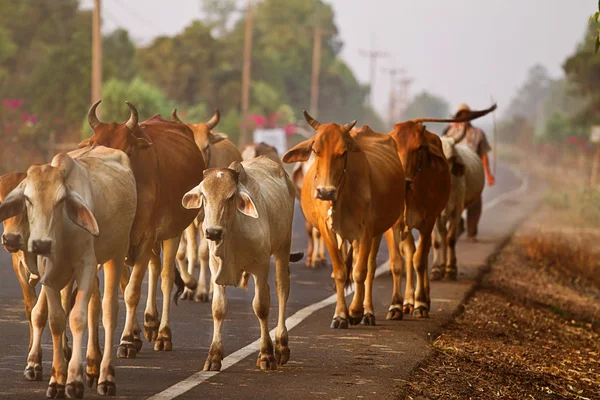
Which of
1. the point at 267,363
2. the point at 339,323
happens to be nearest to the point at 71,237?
the point at 267,363

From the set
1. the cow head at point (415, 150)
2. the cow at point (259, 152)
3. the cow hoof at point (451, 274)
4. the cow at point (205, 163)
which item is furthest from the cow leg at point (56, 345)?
the cow at point (259, 152)

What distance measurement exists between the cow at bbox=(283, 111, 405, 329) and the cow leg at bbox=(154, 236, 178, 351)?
55.7 inches

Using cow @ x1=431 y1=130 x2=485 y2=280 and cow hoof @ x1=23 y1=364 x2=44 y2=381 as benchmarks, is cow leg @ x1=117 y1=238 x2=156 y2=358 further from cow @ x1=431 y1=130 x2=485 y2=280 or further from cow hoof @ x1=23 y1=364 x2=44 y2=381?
cow @ x1=431 y1=130 x2=485 y2=280

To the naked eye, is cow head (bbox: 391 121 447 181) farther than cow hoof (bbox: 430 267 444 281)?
No

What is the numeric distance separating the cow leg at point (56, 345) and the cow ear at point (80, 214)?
540 millimetres

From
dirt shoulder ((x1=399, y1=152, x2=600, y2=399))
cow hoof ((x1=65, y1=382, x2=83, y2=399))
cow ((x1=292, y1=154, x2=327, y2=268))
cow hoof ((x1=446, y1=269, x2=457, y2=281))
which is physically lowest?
dirt shoulder ((x1=399, y1=152, x2=600, y2=399))

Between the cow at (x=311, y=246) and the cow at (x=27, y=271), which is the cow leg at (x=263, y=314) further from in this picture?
the cow at (x=311, y=246)

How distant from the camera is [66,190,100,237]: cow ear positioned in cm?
881

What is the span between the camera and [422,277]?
1420 centimetres

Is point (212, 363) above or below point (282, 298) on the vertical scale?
below

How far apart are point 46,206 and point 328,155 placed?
4418 millimetres

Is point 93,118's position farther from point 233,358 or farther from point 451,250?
point 451,250

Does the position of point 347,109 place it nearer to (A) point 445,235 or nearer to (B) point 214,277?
(A) point 445,235

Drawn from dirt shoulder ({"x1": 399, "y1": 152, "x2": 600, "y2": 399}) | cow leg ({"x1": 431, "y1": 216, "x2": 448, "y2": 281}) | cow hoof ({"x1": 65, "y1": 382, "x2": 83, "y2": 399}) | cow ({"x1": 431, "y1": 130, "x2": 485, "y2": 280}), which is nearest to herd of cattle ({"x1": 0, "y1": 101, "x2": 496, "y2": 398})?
cow hoof ({"x1": 65, "y1": 382, "x2": 83, "y2": 399})
